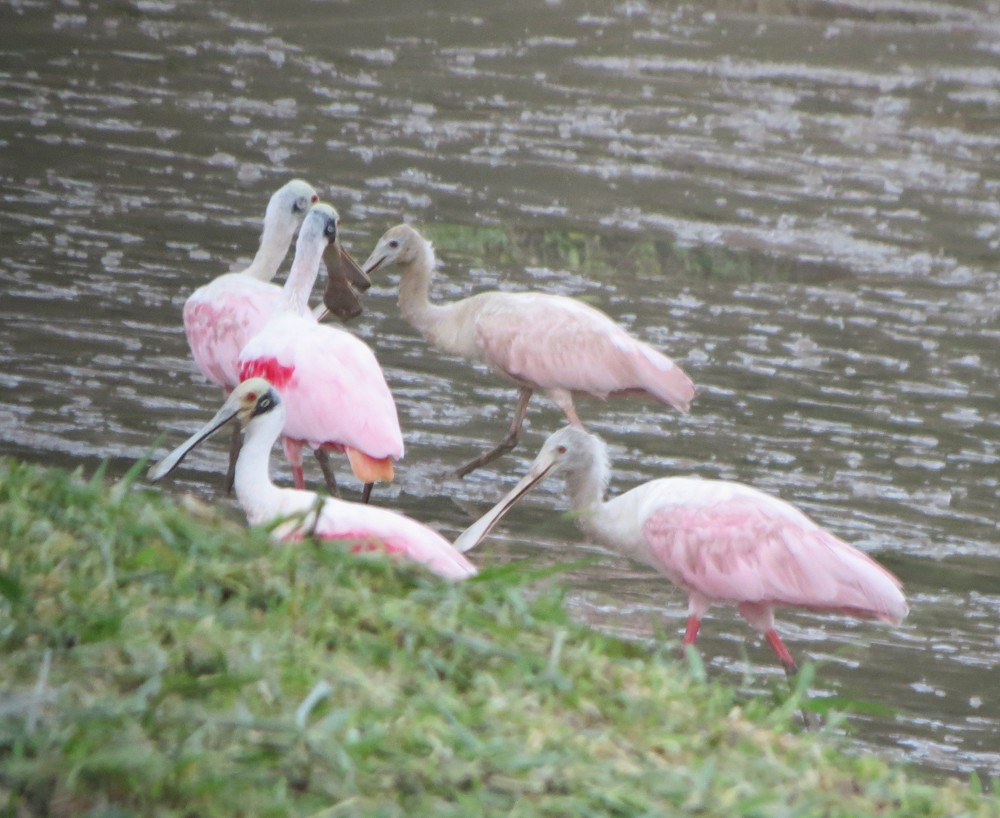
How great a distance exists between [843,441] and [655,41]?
1083 cm

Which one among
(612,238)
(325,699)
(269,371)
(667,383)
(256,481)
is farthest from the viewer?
(612,238)

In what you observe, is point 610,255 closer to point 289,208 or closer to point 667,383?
point 667,383

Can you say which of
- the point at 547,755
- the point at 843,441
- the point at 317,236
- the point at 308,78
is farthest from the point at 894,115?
the point at 547,755

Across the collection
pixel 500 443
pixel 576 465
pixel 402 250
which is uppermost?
pixel 402 250

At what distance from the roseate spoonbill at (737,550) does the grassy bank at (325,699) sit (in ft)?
7.91

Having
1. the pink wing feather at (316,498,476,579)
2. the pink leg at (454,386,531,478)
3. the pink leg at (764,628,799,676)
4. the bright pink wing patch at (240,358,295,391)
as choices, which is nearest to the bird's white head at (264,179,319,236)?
the pink leg at (454,386,531,478)

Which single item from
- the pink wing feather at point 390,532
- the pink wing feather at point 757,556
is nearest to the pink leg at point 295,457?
the pink wing feather at point 757,556

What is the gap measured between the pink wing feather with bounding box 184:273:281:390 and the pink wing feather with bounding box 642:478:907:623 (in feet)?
6.57

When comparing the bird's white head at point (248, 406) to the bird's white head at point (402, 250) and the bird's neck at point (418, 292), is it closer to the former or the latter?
the bird's neck at point (418, 292)

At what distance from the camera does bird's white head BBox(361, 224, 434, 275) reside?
31.4 ft

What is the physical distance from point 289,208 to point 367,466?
1997 millimetres

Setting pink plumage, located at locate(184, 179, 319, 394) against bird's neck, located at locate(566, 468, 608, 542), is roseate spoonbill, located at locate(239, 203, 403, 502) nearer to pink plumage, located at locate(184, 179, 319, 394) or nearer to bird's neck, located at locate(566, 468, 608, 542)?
pink plumage, located at locate(184, 179, 319, 394)

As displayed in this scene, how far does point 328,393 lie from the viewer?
7.05 m

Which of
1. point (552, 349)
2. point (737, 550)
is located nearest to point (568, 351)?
point (552, 349)
